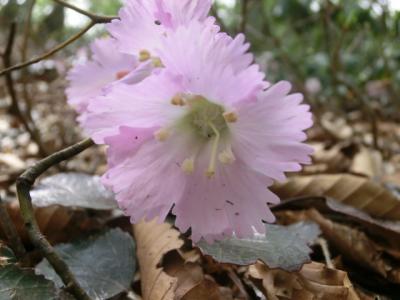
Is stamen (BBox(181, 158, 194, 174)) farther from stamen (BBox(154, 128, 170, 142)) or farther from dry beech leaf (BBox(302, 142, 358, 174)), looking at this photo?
dry beech leaf (BBox(302, 142, 358, 174))

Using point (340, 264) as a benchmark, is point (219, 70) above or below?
above

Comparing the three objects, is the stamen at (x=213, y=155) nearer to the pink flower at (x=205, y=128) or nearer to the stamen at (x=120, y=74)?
the pink flower at (x=205, y=128)

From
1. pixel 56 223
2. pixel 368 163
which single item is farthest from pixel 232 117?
pixel 368 163

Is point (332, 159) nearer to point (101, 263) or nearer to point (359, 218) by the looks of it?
point (359, 218)

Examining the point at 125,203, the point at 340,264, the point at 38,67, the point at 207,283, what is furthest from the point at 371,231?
the point at 38,67

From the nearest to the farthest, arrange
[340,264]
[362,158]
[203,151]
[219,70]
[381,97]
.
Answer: [219,70], [203,151], [340,264], [362,158], [381,97]

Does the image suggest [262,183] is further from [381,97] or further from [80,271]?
[381,97]

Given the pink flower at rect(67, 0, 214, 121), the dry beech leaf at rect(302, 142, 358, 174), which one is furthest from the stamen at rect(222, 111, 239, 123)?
the dry beech leaf at rect(302, 142, 358, 174)
